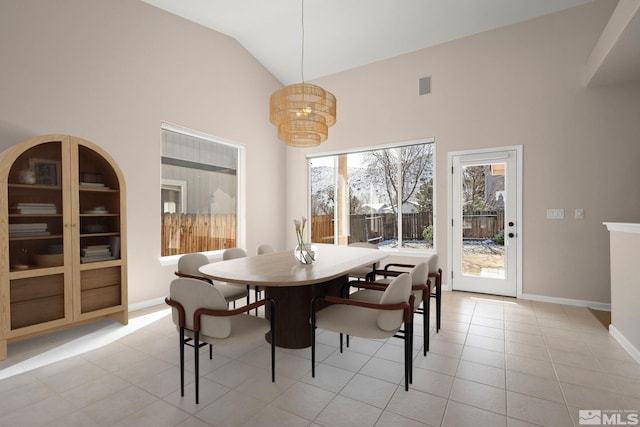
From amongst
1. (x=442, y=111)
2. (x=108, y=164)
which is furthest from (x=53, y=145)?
(x=442, y=111)

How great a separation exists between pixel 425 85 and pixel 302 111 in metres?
2.87

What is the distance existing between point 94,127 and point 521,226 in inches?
217

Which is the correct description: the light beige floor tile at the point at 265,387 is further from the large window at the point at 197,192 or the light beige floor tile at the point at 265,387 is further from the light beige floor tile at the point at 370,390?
the large window at the point at 197,192

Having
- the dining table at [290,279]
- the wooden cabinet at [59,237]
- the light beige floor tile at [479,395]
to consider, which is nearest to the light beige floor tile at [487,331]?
the light beige floor tile at [479,395]

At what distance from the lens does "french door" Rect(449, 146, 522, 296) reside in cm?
445

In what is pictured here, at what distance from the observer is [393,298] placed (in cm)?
207

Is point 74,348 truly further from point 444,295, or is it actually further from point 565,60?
point 565,60

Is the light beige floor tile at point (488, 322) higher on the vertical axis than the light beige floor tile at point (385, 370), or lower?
lower

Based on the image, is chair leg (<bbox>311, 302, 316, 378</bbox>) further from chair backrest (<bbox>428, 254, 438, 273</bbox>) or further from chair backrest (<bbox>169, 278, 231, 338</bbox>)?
chair backrest (<bbox>428, 254, 438, 273</bbox>)

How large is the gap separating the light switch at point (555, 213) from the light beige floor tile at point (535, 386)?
103 inches

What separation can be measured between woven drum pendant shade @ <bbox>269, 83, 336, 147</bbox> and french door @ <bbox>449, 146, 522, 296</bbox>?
8.29 ft

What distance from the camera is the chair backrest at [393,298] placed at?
81.3 inches

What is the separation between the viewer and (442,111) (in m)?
4.87

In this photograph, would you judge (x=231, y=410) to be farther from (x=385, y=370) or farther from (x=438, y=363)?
(x=438, y=363)
